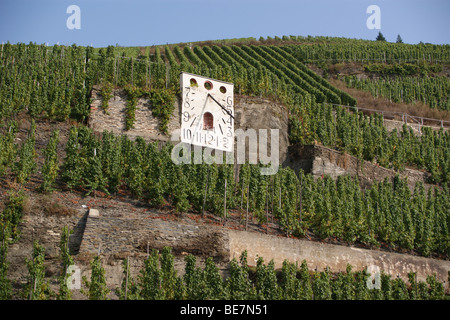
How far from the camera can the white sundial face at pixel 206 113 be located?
27203 mm

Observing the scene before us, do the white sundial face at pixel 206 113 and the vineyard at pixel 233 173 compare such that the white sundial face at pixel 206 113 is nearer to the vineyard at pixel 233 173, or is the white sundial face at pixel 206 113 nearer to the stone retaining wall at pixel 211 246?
the vineyard at pixel 233 173

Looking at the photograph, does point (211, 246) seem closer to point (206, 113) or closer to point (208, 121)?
point (208, 121)

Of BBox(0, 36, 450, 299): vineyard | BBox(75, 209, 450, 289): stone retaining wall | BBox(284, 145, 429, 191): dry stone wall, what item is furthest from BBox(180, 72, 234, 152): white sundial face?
BBox(75, 209, 450, 289): stone retaining wall

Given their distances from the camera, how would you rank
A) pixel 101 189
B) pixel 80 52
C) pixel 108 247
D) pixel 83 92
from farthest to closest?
pixel 80 52, pixel 83 92, pixel 101 189, pixel 108 247

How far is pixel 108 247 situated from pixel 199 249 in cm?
258

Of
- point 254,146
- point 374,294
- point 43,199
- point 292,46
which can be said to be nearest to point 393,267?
point 374,294

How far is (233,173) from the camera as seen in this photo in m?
23.8

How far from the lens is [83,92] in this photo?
27.1m

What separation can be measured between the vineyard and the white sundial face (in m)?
0.81

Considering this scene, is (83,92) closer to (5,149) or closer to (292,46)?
(5,149)

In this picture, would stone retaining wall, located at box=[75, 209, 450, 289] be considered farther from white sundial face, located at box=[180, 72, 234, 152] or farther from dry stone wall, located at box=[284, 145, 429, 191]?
white sundial face, located at box=[180, 72, 234, 152]

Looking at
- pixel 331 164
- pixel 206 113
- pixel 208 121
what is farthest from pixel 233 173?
pixel 331 164

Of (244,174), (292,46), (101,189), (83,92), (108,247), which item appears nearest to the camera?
(108,247)

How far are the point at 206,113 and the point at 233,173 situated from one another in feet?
14.9
